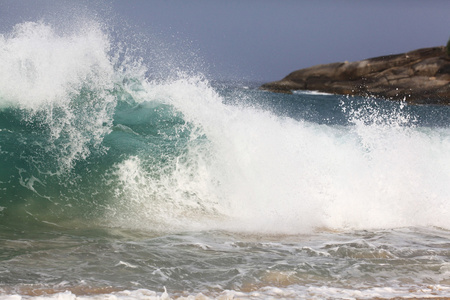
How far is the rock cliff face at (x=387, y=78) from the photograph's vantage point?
3700cm

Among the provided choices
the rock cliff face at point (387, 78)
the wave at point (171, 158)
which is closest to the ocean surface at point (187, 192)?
the wave at point (171, 158)

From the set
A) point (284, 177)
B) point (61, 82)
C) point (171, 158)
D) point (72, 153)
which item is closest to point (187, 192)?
point (171, 158)

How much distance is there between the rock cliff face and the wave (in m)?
30.1

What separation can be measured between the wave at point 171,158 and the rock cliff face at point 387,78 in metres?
30.1

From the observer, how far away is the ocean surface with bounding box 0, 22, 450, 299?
4.07 metres

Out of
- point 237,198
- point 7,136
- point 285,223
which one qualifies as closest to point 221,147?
point 237,198

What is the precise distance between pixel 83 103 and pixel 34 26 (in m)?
2.15

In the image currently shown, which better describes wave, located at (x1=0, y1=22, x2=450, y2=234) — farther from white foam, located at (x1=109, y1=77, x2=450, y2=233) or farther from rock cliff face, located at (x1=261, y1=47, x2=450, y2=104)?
rock cliff face, located at (x1=261, y1=47, x2=450, y2=104)

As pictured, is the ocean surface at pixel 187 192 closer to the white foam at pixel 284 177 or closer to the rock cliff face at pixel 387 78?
the white foam at pixel 284 177

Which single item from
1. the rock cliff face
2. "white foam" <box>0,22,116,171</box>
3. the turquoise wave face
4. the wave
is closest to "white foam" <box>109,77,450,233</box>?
the wave

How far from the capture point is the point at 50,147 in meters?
7.09

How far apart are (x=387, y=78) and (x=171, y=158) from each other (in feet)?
118

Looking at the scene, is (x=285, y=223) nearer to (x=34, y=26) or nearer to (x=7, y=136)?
(x=7, y=136)

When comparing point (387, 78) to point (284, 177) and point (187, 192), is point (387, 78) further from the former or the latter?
point (187, 192)
